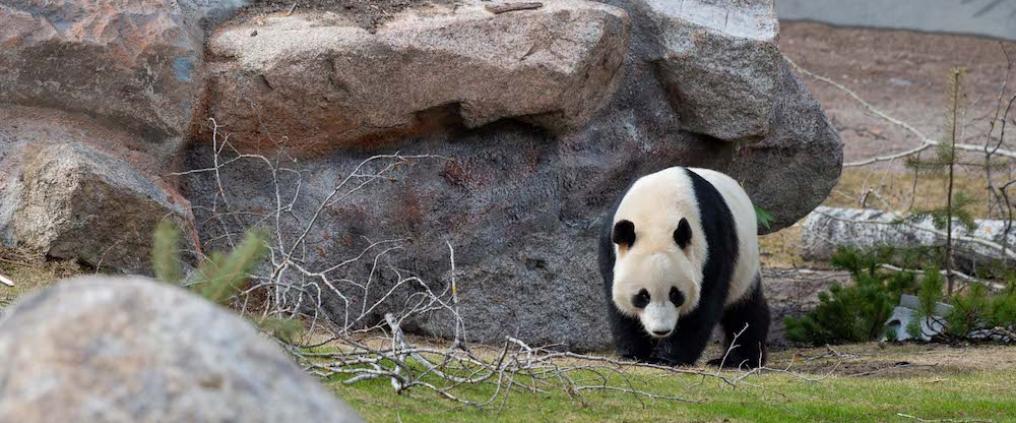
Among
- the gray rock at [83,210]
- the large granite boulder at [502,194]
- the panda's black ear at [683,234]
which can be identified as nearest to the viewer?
the panda's black ear at [683,234]

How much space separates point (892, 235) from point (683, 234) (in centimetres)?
560

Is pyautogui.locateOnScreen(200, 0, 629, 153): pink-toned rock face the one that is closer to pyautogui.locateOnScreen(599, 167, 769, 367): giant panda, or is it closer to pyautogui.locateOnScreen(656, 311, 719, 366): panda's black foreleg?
pyautogui.locateOnScreen(599, 167, 769, 367): giant panda

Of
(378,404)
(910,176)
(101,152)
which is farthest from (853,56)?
(378,404)

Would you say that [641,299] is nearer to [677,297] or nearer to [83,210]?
[677,297]

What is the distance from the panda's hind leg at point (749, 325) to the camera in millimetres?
8469

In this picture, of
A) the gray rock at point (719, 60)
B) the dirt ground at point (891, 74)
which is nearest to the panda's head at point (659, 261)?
the gray rock at point (719, 60)

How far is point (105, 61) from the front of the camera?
25.3 feet

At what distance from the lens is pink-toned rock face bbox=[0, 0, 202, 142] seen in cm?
758

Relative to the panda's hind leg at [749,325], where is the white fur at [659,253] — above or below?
above

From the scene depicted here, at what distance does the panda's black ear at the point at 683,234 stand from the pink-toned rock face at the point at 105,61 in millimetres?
3095

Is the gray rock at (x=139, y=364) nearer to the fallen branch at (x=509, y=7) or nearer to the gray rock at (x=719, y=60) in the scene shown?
the fallen branch at (x=509, y=7)

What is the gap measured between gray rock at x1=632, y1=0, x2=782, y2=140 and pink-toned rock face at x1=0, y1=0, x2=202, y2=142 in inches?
136

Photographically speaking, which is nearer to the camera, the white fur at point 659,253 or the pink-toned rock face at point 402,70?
the white fur at point 659,253

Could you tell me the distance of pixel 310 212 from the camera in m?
8.67
